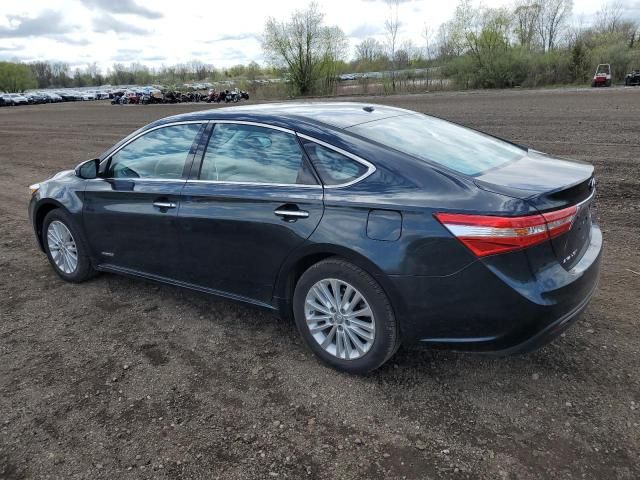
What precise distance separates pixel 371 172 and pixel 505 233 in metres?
0.86

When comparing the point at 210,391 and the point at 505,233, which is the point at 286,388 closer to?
the point at 210,391

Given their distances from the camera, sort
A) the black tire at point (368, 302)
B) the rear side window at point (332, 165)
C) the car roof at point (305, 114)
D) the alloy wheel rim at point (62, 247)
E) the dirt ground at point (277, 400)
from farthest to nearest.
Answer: the alloy wheel rim at point (62, 247) → the car roof at point (305, 114) → the rear side window at point (332, 165) → the black tire at point (368, 302) → the dirt ground at point (277, 400)

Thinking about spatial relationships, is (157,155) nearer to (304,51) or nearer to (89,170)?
(89,170)

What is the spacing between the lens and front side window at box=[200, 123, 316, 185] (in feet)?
11.5

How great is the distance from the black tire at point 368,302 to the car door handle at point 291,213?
318mm

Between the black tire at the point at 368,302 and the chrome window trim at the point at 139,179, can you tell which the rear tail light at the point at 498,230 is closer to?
the black tire at the point at 368,302

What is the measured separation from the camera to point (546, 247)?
2.85 meters

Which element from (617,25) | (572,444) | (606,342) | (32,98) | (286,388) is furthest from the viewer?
(32,98)

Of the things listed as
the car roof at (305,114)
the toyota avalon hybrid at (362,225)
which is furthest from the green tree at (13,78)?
the car roof at (305,114)

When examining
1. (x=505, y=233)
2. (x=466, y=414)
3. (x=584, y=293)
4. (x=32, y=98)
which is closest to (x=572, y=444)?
(x=466, y=414)

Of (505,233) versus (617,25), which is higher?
(617,25)

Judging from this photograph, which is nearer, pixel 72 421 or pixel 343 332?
pixel 72 421

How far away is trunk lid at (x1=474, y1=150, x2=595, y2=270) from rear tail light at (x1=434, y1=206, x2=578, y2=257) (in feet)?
0.24

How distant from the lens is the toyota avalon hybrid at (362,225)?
112 inches
